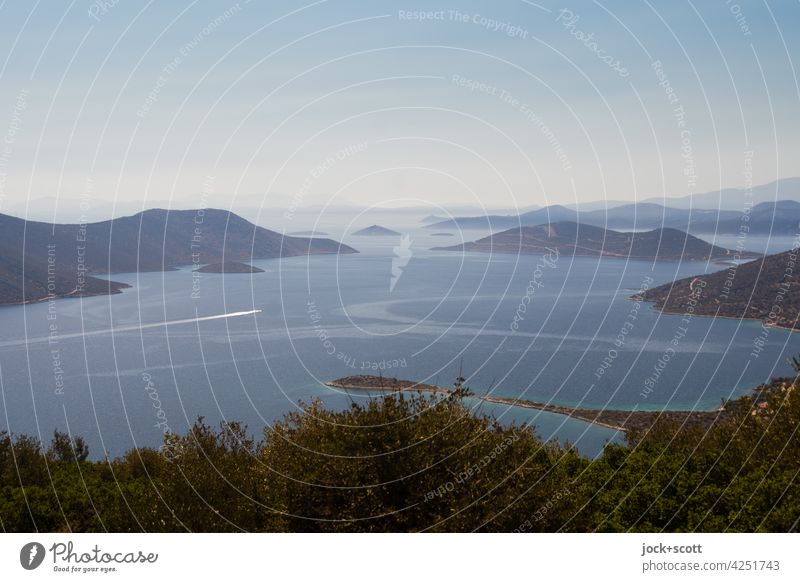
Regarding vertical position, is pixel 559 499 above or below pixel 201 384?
above

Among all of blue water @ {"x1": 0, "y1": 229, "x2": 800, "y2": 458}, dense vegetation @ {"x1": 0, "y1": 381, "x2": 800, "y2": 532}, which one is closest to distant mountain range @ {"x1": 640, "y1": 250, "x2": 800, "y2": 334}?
blue water @ {"x1": 0, "y1": 229, "x2": 800, "y2": 458}

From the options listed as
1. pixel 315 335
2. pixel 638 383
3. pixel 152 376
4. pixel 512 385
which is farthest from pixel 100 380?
pixel 638 383

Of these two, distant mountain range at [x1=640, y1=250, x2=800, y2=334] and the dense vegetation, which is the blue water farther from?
the dense vegetation

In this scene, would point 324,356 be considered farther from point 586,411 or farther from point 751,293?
point 751,293
